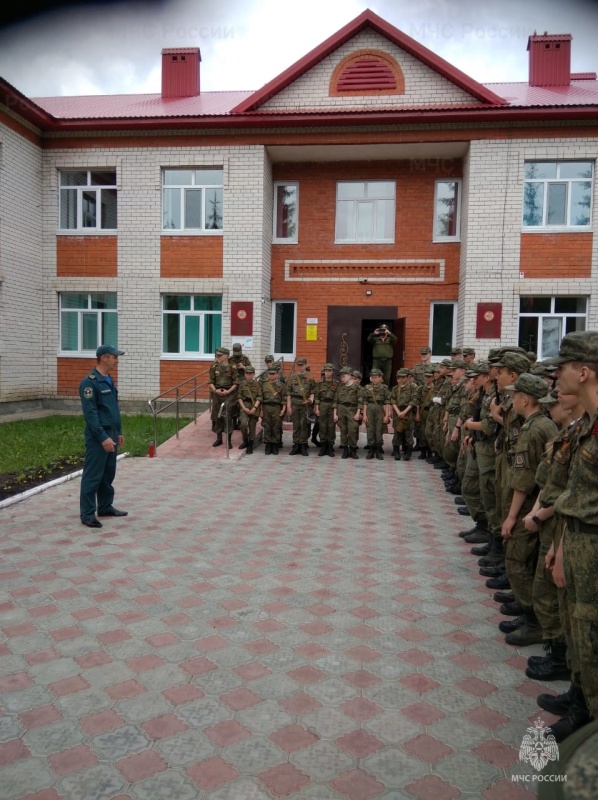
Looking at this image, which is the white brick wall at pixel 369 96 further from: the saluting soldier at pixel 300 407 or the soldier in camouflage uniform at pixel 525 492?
the soldier in camouflage uniform at pixel 525 492

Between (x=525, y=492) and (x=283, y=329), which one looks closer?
(x=525, y=492)

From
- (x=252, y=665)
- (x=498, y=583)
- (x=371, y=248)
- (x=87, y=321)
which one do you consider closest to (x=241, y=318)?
(x=371, y=248)

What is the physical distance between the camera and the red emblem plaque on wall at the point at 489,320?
1390cm

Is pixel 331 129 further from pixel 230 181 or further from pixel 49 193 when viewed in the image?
pixel 49 193

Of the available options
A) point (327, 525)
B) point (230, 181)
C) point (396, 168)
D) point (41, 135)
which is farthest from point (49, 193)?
point (327, 525)

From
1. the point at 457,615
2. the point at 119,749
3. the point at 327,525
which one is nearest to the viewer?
the point at 119,749

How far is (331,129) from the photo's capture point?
1415cm

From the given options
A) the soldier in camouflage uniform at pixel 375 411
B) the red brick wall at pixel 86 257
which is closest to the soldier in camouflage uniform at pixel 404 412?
the soldier in camouflage uniform at pixel 375 411

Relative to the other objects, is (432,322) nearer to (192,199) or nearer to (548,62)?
(192,199)

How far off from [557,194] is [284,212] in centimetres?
701

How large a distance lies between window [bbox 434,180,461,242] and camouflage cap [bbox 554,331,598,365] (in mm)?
13207

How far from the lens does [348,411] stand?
1081 cm

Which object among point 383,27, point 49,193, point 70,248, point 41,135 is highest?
point 383,27

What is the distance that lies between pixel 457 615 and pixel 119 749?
249 centimetres
